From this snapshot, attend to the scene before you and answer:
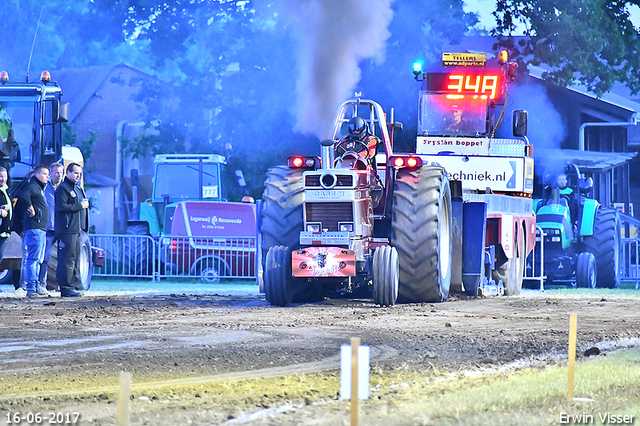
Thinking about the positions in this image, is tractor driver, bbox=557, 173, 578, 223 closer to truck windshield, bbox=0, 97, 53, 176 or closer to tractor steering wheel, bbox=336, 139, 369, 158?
tractor steering wheel, bbox=336, 139, 369, 158

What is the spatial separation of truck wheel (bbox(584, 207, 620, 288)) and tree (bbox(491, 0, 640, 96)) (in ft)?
20.7

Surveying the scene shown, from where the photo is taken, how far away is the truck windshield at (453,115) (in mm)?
17906

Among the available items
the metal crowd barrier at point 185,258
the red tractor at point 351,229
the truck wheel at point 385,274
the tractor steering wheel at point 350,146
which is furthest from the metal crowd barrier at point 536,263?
the truck wheel at point 385,274

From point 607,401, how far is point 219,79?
75.3 feet

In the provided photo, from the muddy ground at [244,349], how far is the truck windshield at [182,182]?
14872mm

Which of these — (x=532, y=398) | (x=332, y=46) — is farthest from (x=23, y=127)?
(x=532, y=398)

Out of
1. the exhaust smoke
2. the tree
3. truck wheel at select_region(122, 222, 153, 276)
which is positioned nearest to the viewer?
the exhaust smoke

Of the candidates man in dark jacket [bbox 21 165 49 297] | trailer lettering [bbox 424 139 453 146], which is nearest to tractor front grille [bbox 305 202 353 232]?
man in dark jacket [bbox 21 165 49 297]

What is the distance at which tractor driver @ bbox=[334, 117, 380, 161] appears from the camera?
14008 millimetres

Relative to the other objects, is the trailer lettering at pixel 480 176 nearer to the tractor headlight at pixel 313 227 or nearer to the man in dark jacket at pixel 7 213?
the tractor headlight at pixel 313 227

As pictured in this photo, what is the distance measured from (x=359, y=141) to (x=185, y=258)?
31.1 feet

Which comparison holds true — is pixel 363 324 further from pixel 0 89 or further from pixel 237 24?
pixel 237 24

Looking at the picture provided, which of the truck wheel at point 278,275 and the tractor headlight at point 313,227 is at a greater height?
the tractor headlight at point 313,227

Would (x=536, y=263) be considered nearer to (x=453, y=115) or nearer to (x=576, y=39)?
(x=453, y=115)
